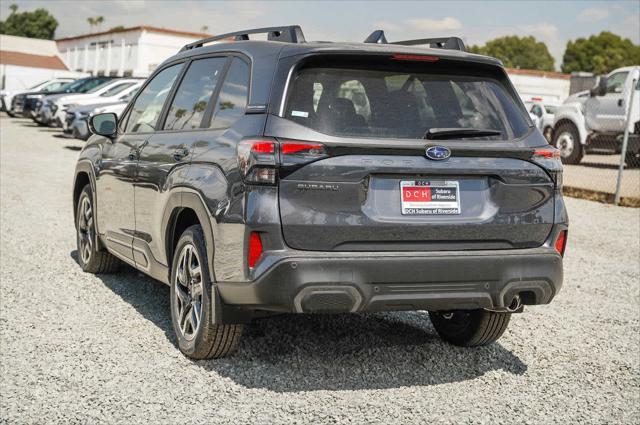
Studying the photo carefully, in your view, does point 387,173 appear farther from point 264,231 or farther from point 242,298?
point 242,298

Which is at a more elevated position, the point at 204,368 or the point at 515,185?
the point at 515,185

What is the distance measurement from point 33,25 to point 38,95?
11890cm

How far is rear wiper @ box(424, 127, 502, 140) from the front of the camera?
4527mm

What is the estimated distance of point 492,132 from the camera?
4.72 metres

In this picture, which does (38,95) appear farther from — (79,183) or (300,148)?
(300,148)

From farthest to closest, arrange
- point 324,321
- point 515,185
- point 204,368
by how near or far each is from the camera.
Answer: point 324,321, point 204,368, point 515,185

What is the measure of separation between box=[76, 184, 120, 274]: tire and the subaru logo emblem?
364 cm

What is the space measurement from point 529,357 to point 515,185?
4.90 ft

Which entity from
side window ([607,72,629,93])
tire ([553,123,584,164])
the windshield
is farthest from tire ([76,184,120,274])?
side window ([607,72,629,93])

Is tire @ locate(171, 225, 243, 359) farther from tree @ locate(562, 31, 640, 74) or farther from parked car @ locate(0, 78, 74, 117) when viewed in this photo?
tree @ locate(562, 31, 640, 74)

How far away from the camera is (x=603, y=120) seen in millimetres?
21969

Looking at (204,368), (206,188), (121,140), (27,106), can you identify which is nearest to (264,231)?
(206,188)

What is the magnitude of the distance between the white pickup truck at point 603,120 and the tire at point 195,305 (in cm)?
1784

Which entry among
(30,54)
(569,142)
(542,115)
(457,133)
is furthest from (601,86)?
(30,54)
